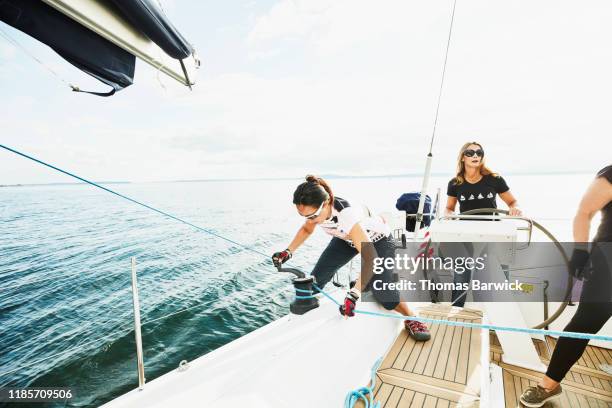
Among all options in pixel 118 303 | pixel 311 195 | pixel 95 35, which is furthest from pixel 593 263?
pixel 118 303

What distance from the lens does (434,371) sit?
185cm

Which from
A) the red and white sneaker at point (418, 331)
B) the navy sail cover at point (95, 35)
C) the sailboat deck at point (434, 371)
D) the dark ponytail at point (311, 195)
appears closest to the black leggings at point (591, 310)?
the sailboat deck at point (434, 371)

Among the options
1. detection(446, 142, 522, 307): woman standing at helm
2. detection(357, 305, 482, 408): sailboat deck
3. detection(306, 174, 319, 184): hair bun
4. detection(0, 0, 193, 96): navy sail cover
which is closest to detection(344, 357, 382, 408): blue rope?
detection(357, 305, 482, 408): sailboat deck

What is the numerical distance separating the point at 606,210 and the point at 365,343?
1.66 meters

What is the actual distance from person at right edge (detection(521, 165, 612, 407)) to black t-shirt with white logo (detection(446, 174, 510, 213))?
1.05 metres

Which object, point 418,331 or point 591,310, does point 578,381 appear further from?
point 418,331

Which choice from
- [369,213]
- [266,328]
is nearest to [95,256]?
[266,328]

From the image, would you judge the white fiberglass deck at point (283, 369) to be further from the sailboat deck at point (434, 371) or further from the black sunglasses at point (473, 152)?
the black sunglasses at point (473, 152)

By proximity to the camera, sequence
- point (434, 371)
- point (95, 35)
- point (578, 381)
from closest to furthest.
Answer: point (95, 35), point (434, 371), point (578, 381)

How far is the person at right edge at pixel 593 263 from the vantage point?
1.52 m

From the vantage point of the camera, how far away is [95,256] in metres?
8.87

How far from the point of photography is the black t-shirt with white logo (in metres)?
2.69

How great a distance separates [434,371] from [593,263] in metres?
1.12

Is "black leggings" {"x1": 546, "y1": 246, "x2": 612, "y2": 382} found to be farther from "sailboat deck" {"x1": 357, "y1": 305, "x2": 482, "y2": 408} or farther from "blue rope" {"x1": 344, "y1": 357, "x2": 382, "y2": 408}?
"blue rope" {"x1": 344, "y1": 357, "x2": 382, "y2": 408}
